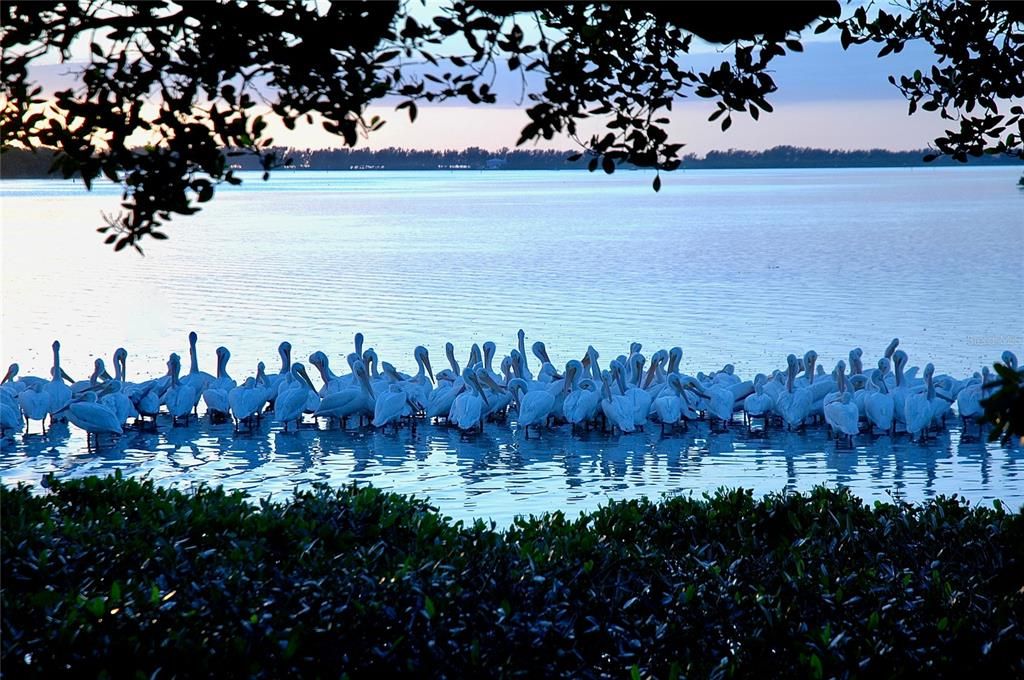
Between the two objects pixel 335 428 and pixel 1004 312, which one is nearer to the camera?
pixel 335 428

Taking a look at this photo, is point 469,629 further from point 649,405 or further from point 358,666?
point 649,405

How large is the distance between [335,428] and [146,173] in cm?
1020

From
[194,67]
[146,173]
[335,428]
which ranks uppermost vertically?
[194,67]

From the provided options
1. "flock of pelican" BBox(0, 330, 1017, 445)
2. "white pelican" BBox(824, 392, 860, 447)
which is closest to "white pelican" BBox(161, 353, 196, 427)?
"flock of pelican" BBox(0, 330, 1017, 445)

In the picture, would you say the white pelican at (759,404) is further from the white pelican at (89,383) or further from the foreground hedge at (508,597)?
the white pelican at (89,383)

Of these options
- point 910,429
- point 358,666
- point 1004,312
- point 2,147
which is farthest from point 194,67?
point 1004,312

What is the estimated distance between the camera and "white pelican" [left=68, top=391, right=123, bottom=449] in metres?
13.6

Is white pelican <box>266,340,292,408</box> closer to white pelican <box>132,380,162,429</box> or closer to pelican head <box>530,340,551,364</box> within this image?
white pelican <box>132,380,162,429</box>

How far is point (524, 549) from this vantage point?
621 cm

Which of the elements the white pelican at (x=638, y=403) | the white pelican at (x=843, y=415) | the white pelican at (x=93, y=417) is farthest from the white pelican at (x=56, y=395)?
the white pelican at (x=843, y=415)

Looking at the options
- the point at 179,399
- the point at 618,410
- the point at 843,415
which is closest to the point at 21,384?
the point at 179,399

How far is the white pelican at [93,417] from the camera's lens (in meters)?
13.6

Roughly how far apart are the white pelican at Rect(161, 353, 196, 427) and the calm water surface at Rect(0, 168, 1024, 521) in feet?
0.76

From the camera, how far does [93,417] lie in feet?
44.6
